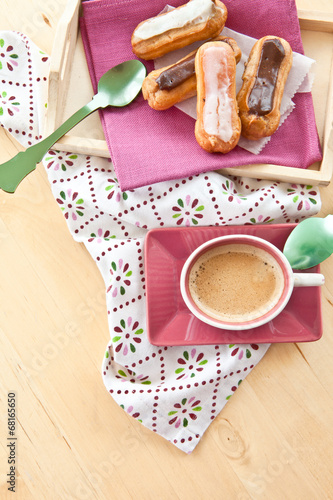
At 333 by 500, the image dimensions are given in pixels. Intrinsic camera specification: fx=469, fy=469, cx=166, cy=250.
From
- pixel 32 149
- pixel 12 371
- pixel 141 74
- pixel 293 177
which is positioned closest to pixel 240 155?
pixel 293 177

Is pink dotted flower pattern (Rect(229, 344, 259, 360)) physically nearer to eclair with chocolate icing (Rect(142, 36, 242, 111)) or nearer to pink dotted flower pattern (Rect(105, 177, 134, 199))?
pink dotted flower pattern (Rect(105, 177, 134, 199))

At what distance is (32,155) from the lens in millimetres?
750

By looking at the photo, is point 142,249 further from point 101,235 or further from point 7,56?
point 7,56

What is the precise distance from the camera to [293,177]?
758 millimetres

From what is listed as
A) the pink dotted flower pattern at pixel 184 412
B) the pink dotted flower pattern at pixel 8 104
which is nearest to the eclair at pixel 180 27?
the pink dotted flower pattern at pixel 8 104

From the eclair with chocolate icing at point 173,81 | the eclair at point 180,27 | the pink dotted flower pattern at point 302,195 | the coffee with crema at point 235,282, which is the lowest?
the coffee with crema at point 235,282

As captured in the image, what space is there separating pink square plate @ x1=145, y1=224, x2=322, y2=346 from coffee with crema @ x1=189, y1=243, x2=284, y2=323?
2 cm

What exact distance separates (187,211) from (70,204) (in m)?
0.20

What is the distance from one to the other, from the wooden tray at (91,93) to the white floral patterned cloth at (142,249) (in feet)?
0.12

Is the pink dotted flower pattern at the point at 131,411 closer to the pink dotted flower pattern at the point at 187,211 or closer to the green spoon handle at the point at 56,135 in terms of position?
the pink dotted flower pattern at the point at 187,211

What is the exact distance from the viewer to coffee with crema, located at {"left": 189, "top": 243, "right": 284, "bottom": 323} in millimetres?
755

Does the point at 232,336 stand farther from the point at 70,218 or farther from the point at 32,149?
the point at 32,149

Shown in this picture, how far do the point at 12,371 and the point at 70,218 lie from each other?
0.94ft

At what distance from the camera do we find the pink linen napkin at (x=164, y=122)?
2.47 feet
